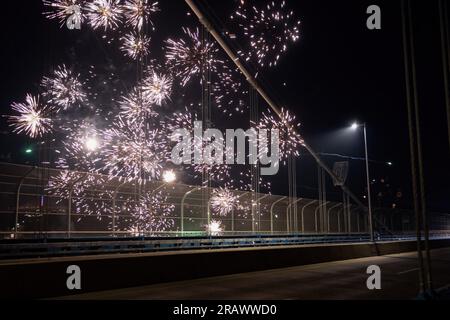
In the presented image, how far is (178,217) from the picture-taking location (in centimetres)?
2734

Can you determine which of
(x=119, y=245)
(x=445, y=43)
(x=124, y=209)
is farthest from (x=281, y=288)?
(x=124, y=209)

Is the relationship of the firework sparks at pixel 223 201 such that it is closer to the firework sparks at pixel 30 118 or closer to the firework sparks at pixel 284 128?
the firework sparks at pixel 284 128

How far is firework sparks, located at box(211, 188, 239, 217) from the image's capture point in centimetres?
2900

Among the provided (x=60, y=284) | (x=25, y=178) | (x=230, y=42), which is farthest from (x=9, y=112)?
(x=60, y=284)

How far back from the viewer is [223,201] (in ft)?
96.5

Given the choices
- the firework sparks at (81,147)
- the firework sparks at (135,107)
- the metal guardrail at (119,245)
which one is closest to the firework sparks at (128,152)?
the firework sparks at (135,107)

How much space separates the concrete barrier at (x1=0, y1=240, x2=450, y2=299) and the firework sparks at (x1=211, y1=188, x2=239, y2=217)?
18.4 ft

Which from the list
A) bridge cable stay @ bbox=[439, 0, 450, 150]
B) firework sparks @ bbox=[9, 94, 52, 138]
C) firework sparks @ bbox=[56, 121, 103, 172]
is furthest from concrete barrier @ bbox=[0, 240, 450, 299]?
firework sparks @ bbox=[56, 121, 103, 172]

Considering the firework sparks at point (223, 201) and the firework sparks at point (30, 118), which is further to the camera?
the firework sparks at point (223, 201)

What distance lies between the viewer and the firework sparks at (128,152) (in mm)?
25766

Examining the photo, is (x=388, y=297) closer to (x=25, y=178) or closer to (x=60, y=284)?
(x=60, y=284)

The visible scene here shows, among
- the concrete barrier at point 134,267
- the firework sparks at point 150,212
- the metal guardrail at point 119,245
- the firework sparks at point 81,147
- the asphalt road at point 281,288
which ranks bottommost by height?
the asphalt road at point 281,288

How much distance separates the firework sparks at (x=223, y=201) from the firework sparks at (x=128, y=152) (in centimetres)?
369
